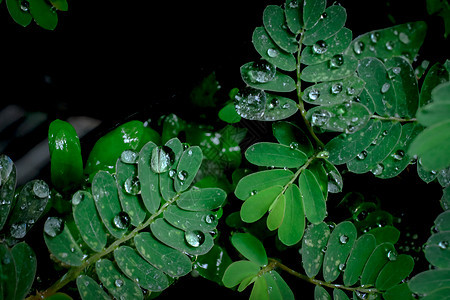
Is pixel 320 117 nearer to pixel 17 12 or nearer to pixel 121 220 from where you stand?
pixel 121 220

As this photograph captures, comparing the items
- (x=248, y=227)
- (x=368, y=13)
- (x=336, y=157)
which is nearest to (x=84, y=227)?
(x=248, y=227)

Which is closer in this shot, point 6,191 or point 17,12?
point 6,191

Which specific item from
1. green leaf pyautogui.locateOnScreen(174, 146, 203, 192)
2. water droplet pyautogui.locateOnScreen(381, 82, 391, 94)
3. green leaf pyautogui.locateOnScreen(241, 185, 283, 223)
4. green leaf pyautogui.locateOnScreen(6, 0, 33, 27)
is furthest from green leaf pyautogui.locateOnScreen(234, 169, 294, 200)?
green leaf pyautogui.locateOnScreen(6, 0, 33, 27)

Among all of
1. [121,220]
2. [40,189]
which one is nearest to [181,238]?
[121,220]

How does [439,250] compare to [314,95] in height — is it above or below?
below

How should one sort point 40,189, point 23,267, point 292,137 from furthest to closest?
point 292,137, point 40,189, point 23,267

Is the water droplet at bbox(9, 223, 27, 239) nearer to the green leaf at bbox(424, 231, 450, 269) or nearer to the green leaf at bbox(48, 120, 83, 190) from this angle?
the green leaf at bbox(48, 120, 83, 190)

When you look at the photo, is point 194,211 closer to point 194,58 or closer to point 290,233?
point 290,233
